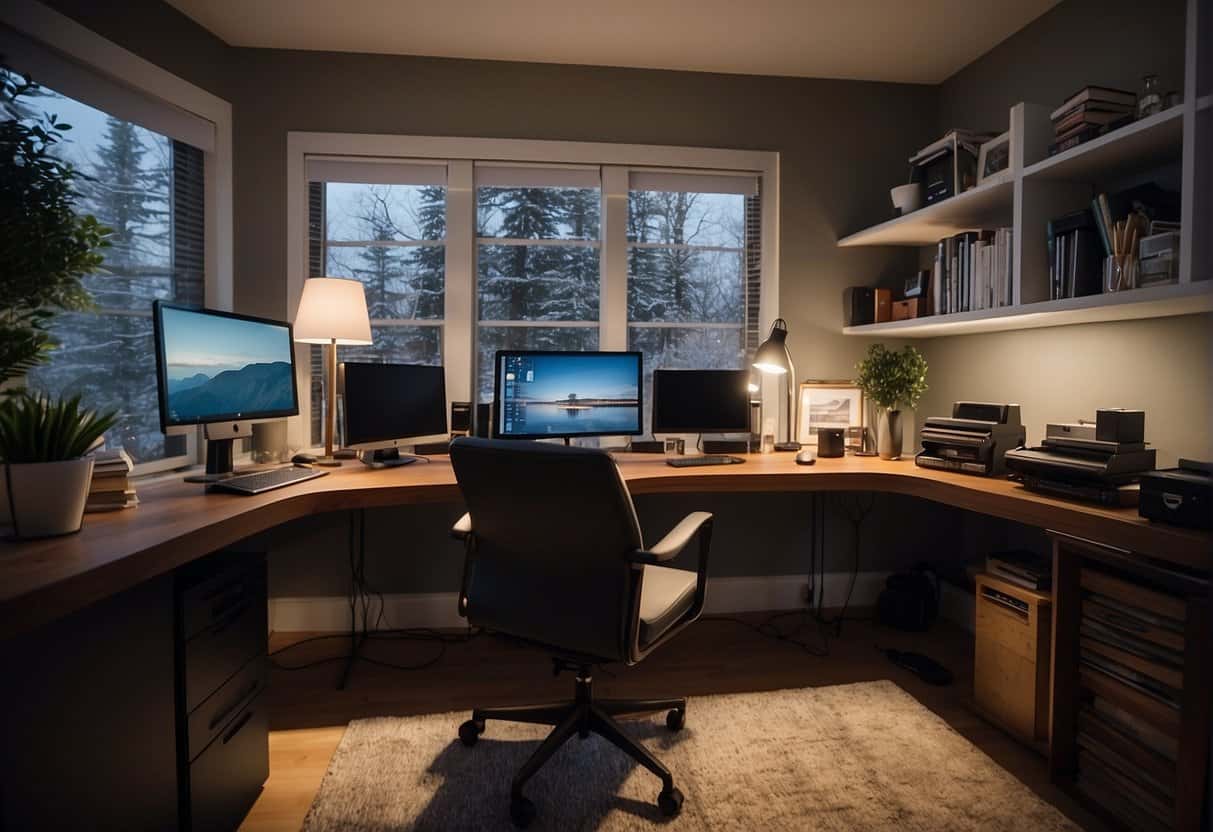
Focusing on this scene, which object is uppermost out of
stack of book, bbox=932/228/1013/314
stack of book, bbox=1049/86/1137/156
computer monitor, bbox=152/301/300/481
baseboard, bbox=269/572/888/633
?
stack of book, bbox=1049/86/1137/156

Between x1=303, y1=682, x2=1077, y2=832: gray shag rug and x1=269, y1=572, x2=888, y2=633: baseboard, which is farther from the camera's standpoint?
x1=269, y1=572, x2=888, y2=633: baseboard

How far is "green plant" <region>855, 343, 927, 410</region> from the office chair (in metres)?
1.43

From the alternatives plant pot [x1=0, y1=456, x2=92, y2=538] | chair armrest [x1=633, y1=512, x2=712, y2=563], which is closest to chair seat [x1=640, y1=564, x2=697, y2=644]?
chair armrest [x1=633, y1=512, x2=712, y2=563]

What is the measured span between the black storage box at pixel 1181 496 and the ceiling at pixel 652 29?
206cm

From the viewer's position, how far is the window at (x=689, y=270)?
3.12 meters

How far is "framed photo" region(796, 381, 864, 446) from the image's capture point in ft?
10.0

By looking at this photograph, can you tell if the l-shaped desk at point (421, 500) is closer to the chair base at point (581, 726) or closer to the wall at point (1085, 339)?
the wall at point (1085, 339)

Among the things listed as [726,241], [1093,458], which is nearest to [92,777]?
[1093,458]

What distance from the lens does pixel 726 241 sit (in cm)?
319

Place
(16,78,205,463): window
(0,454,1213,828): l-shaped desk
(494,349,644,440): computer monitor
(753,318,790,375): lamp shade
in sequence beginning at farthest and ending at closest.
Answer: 1. (753,318,790,375): lamp shade
2. (494,349,644,440): computer monitor
3. (16,78,205,463): window
4. (0,454,1213,828): l-shaped desk

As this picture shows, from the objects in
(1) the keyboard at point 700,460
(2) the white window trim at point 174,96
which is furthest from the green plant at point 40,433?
(1) the keyboard at point 700,460

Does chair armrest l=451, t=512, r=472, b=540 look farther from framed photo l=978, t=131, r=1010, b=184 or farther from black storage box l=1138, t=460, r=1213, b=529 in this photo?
framed photo l=978, t=131, r=1010, b=184

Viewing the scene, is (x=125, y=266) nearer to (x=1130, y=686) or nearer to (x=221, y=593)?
(x=221, y=593)

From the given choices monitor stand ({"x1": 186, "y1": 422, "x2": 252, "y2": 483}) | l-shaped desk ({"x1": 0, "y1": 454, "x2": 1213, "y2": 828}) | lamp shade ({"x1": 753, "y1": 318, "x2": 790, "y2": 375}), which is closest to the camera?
l-shaped desk ({"x1": 0, "y1": 454, "x2": 1213, "y2": 828})
